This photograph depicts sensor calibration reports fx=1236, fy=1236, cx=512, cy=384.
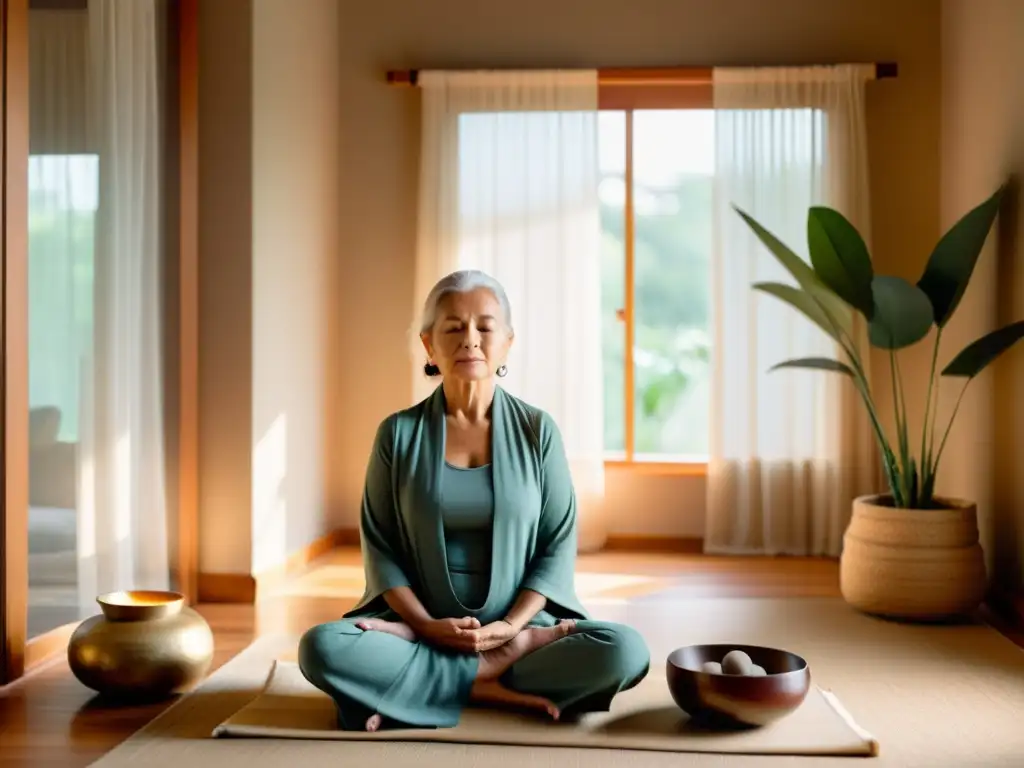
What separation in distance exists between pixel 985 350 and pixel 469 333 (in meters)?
1.86

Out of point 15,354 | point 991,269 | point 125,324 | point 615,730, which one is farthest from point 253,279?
point 991,269

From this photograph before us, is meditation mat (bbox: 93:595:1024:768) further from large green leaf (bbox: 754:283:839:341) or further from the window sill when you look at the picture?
the window sill

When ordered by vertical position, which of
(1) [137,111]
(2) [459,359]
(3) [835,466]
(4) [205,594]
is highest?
(1) [137,111]

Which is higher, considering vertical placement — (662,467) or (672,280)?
(672,280)

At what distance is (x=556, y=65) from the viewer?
517 cm

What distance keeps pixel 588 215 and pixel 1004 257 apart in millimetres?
1696

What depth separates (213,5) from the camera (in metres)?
4.02

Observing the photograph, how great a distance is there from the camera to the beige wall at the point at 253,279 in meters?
4.03

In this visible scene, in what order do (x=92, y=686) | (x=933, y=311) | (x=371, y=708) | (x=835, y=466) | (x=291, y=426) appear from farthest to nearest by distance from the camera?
1. (x=835, y=466)
2. (x=291, y=426)
3. (x=933, y=311)
4. (x=92, y=686)
5. (x=371, y=708)

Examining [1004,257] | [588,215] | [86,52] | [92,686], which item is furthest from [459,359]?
[588,215]

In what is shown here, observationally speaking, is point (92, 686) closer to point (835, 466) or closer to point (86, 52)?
point (86, 52)

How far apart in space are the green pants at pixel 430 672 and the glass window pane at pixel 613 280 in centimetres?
276

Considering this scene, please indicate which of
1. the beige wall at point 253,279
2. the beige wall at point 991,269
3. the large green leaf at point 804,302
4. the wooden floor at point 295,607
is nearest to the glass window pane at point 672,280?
the wooden floor at point 295,607

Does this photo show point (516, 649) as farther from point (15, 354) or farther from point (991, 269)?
point (991, 269)
